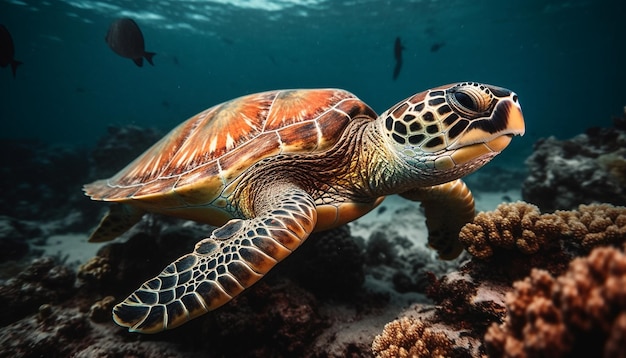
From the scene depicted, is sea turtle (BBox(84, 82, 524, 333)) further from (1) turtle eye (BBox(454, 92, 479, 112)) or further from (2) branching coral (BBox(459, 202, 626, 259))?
(2) branching coral (BBox(459, 202, 626, 259))

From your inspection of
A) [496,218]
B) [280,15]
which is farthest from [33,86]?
[496,218]

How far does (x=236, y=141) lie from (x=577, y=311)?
2309 millimetres

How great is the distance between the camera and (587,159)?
4281mm

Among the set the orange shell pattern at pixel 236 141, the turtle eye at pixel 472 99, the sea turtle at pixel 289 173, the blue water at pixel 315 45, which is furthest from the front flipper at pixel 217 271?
the blue water at pixel 315 45

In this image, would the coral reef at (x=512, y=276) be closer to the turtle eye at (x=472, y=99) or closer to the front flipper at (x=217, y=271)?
the turtle eye at (x=472, y=99)

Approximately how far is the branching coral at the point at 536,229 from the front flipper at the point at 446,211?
775mm

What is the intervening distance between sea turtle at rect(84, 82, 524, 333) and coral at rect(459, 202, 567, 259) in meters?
0.37

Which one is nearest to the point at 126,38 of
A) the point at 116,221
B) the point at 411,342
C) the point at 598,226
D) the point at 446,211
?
the point at 116,221

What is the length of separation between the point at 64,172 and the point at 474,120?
489 inches

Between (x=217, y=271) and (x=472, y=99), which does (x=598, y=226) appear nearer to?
(x=472, y=99)

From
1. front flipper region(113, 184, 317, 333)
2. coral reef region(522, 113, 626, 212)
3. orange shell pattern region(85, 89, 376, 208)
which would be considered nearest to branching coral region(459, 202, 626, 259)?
front flipper region(113, 184, 317, 333)

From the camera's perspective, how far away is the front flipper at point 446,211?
261 cm

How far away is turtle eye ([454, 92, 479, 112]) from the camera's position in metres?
1.71

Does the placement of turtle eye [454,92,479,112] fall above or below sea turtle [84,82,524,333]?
above
